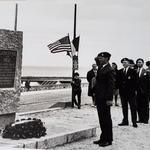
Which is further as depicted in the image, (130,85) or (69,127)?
(130,85)

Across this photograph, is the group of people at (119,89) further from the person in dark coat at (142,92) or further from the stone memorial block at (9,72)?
the stone memorial block at (9,72)

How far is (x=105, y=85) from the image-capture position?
24.7ft

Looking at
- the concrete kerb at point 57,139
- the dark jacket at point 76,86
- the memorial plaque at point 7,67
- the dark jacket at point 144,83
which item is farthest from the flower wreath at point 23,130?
the dark jacket at point 76,86

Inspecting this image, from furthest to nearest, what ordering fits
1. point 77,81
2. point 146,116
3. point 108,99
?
1. point 77,81
2. point 146,116
3. point 108,99

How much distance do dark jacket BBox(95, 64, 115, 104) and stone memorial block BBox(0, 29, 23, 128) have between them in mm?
1807

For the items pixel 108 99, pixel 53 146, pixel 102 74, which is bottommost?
pixel 53 146

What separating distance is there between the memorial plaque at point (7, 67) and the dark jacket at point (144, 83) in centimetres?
379

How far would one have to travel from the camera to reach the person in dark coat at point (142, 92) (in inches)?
416

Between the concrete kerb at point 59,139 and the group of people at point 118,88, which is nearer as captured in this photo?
the concrete kerb at point 59,139

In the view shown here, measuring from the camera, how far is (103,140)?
7465 millimetres

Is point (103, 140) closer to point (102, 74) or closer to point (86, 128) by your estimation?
point (86, 128)

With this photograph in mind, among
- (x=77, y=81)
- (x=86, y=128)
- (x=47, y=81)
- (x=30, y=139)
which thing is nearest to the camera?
(x=30, y=139)

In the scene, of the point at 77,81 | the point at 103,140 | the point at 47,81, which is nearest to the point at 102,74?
the point at 103,140

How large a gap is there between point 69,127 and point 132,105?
221cm
